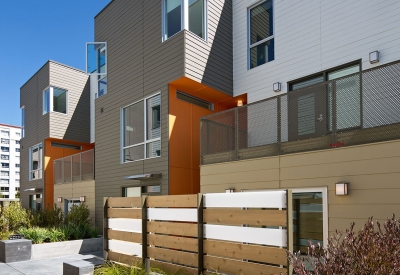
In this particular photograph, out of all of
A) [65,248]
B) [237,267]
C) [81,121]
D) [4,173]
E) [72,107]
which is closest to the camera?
[237,267]

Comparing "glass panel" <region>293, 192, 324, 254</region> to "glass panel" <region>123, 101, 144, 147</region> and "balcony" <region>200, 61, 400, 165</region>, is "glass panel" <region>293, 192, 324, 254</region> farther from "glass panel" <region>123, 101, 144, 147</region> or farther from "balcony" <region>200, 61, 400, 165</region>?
"glass panel" <region>123, 101, 144, 147</region>

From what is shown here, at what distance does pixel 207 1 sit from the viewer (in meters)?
10.5

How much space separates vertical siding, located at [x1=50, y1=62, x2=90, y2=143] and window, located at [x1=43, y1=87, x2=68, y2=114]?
0.20 metres

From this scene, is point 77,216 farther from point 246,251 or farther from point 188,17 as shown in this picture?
point 246,251

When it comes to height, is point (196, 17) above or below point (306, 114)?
above

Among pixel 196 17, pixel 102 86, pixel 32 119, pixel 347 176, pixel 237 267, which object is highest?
pixel 196 17

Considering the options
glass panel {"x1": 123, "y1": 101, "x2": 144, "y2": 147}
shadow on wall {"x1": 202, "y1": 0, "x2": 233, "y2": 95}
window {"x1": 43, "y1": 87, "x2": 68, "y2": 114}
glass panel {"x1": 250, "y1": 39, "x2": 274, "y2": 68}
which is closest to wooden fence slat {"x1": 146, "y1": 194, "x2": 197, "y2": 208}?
shadow on wall {"x1": 202, "y1": 0, "x2": 233, "y2": 95}

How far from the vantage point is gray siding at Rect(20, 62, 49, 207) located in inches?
733

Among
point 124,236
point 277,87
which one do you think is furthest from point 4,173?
point 124,236

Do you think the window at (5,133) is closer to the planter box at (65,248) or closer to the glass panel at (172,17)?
the planter box at (65,248)

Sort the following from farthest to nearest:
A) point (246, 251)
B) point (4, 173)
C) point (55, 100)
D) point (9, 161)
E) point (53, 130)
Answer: point (9, 161), point (4, 173), point (55, 100), point (53, 130), point (246, 251)

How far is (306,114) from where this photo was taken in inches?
276

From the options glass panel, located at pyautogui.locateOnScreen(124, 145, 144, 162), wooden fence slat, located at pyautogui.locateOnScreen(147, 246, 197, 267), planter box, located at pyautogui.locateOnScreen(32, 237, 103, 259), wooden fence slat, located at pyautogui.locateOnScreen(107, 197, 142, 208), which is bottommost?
planter box, located at pyautogui.locateOnScreen(32, 237, 103, 259)

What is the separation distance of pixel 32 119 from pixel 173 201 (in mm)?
16733
